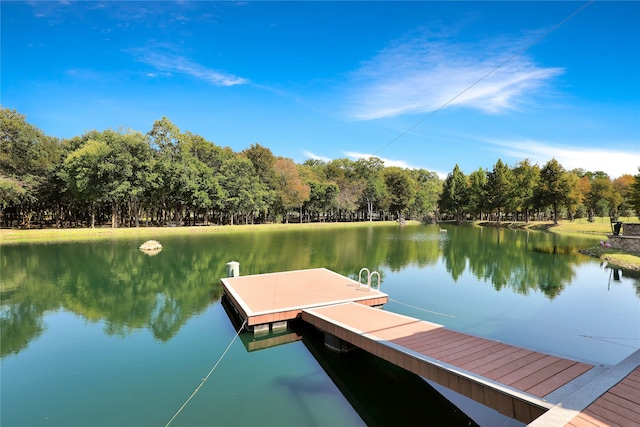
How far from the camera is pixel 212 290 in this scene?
1340 cm

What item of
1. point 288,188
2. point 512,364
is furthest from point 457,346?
point 288,188

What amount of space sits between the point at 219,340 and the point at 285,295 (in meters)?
2.52

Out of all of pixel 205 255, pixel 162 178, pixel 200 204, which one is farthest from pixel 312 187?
pixel 205 255

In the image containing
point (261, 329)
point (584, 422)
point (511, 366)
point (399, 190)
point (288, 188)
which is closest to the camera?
point (584, 422)

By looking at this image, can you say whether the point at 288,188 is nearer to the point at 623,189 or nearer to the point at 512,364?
the point at 512,364

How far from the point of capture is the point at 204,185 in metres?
42.9

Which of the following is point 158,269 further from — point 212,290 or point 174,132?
point 174,132

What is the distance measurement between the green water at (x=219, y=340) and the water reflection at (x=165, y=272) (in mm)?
89

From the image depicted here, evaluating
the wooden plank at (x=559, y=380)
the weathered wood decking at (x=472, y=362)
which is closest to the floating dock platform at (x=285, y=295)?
the weathered wood decking at (x=472, y=362)

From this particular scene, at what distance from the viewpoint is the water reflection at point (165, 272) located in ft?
33.9

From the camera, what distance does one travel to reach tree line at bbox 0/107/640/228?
36.4m

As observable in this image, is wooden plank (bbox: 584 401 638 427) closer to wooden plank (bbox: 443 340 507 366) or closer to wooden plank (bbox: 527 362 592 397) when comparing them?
wooden plank (bbox: 527 362 592 397)

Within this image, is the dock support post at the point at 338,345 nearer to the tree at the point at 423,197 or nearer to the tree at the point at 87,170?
the tree at the point at 87,170

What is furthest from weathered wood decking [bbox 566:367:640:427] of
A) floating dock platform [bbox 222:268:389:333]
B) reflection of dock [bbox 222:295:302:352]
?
floating dock platform [bbox 222:268:389:333]
